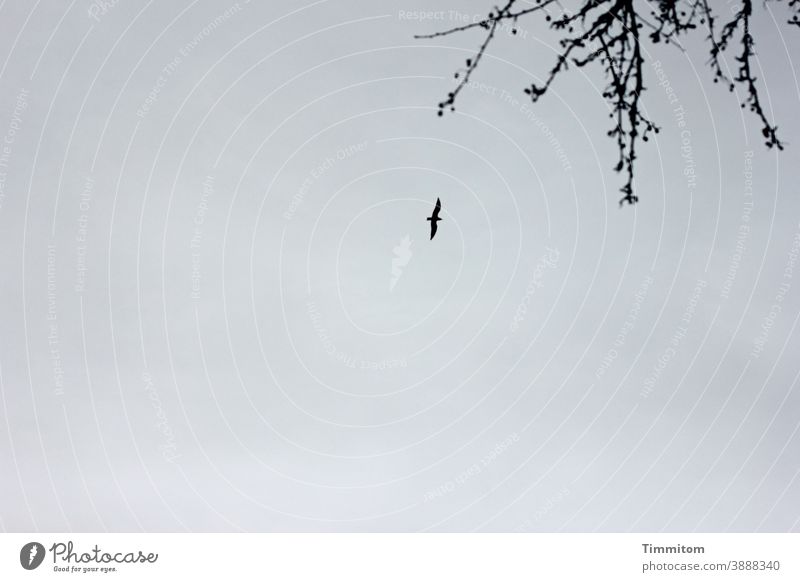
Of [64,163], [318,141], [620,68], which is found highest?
[318,141]
